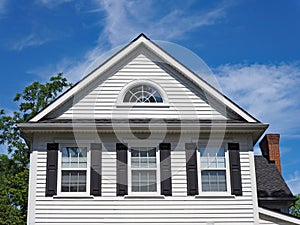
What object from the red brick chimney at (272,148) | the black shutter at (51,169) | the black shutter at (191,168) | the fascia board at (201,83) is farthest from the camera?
the red brick chimney at (272,148)

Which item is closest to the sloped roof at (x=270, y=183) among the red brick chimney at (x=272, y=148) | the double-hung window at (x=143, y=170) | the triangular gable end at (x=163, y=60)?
the red brick chimney at (x=272, y=148)

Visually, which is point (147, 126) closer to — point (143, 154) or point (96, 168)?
point (143, 154)

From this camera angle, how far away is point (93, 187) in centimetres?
1420

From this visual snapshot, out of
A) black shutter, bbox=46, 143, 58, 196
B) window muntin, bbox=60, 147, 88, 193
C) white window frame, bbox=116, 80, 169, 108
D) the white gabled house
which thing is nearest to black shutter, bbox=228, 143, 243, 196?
the white gabled house

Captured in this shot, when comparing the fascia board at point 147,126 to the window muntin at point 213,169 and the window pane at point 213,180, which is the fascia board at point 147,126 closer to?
the window muntin at point 213,169

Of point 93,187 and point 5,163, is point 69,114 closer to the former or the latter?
point 93,187

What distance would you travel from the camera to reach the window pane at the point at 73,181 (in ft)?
47.0

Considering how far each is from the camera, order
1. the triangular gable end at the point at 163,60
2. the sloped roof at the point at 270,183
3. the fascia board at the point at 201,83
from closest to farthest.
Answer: the triangular gable end at the point at 163,60, the fascia board at the point at 201,83, the sloped roof at the point at 270,183

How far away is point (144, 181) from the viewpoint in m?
14.5

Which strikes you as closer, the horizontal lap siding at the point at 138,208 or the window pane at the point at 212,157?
the horizontal lap siding at the point at 138,208

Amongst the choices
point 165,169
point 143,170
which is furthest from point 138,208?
point 165,169

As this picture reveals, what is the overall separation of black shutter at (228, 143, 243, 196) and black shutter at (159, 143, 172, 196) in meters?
1.90

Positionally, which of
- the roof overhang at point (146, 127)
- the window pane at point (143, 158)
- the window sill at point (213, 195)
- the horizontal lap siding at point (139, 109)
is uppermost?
the horizontal lap siding at point (139, 109)

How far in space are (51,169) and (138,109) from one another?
131 inches
